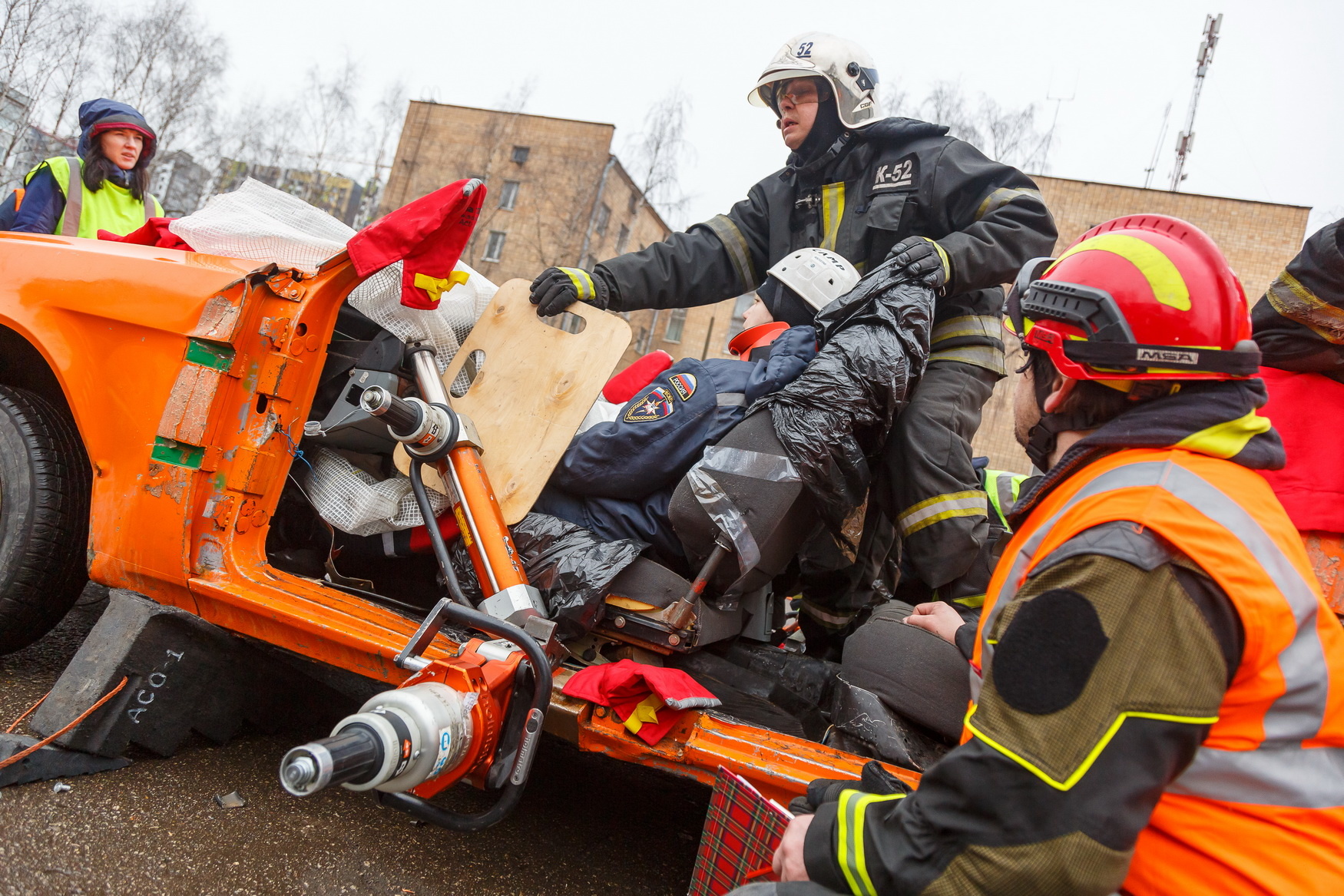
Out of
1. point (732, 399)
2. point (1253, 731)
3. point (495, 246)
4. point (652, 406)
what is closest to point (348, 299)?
point (652, 406)

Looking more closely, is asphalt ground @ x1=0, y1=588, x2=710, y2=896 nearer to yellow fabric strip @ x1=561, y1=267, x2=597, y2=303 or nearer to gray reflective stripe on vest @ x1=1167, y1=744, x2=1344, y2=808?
gray reflective stripe on vest @ x1=1167, y1=744, x2=1344, y2=808

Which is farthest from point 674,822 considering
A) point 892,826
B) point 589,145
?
point 589,145

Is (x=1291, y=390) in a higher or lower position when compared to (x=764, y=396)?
higher

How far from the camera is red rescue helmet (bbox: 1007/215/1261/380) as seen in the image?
1266 mm

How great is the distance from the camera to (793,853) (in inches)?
48.5

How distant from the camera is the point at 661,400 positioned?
7.92ft

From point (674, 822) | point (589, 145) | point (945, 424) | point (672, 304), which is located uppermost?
point (589, 145)

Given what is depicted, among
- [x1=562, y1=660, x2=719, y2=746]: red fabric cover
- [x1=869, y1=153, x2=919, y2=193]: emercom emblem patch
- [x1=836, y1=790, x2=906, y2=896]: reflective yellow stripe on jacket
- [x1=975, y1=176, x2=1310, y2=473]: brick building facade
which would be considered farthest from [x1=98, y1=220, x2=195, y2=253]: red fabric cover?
[x1=975, y1=176, x2=1310, y2=473]: brick building facade

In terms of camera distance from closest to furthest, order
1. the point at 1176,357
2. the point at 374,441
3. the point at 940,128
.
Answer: the point at 1176,357 → the point at 374,441 → the point at 940,128

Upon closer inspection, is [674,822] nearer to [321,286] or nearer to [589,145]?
[321,286]

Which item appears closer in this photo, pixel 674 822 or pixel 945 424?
pixel 945 424

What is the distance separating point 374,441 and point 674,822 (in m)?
1.55

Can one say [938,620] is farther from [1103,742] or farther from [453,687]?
[453,687]

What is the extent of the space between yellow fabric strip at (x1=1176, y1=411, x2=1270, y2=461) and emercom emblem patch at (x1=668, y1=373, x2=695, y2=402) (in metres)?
1.36
